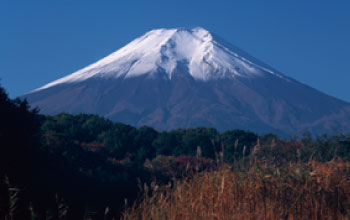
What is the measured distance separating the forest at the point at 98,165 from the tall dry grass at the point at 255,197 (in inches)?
2.4

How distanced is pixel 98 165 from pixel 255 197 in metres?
13.2

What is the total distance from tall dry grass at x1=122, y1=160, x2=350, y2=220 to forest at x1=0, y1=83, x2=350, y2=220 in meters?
0.06

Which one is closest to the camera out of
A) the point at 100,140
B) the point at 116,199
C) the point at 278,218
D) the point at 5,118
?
the point at 278,218

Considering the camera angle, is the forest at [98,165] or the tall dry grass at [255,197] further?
the forest at [98,165]

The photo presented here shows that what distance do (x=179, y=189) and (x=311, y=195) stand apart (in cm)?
196

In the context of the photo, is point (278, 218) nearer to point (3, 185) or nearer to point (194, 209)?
point (194, 209)

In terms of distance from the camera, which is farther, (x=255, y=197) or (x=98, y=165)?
(x=98, y=165)

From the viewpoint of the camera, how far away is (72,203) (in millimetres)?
14836

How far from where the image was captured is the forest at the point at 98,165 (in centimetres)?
870

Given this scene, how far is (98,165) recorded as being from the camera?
67.4 ft

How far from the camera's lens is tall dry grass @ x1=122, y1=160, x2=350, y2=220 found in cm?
756

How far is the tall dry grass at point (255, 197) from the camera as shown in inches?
298

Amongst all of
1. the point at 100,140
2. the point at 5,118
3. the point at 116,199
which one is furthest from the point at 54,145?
the point at 100,140

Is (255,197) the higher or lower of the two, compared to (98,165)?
lower
